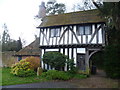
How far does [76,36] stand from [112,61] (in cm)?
468

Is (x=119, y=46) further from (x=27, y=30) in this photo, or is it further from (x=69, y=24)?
(x=27, y=30)

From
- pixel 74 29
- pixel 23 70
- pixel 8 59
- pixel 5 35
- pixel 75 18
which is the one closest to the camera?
pixel 23 70

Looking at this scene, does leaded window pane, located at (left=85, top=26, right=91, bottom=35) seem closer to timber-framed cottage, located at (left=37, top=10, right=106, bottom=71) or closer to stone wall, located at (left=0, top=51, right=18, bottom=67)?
timber-framed cottage, located at (left=37, top=10, right=106, bottom=71)

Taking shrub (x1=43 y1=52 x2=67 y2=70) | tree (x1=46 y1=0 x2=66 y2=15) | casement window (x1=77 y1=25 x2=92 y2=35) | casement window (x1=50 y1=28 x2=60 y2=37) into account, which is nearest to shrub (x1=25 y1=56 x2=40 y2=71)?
shrub (x1=43 y1=52 x2=67 y2=70)

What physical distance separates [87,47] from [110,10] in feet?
14.9

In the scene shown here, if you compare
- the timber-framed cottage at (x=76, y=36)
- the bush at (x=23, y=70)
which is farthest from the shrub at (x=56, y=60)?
the bush at (x=23, y=70)

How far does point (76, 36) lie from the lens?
13867 millimetres

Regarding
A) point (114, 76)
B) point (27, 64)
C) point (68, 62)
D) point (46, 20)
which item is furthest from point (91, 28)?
point (27, 64)

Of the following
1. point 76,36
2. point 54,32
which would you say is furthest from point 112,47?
point 54,32

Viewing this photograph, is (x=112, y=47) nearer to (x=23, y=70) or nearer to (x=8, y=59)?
(x=23, y=70)

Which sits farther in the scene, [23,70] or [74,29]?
[74,29]

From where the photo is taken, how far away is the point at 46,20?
17.0 meters

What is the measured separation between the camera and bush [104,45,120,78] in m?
10.4

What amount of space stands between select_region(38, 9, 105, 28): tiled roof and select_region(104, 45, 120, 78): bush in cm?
349
